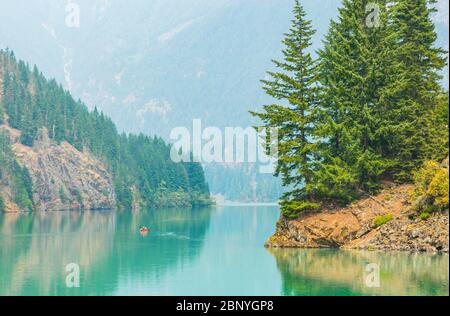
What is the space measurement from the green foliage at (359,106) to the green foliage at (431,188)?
5.12 metres

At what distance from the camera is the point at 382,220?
5953 cm

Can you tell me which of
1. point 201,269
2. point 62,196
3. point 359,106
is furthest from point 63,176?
point 201,269

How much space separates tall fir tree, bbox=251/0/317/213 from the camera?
214ft

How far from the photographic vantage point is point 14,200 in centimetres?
16288

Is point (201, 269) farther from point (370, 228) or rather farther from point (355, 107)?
point (355, 107)

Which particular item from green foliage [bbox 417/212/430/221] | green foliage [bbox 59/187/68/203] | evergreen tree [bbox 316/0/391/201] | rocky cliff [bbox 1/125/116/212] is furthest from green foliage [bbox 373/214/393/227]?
green foliage [bbox 59/187/68/203]

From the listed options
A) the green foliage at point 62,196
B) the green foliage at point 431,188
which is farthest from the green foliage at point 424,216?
the green foliage at point 62,196

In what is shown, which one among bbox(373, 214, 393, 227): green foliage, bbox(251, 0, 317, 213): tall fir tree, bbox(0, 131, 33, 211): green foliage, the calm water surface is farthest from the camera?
bbox(0, 131, 33, 211): green foliage

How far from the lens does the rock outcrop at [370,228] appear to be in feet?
181

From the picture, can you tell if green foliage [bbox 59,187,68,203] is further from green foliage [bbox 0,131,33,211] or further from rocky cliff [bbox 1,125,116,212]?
green foliage [bbox 0,131,33,211]

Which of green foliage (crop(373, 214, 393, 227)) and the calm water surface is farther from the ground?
green foliage (crop(373, 214, 393, 227))

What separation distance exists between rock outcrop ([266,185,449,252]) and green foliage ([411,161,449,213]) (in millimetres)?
787

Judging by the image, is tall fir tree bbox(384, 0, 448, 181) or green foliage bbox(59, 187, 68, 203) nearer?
tall fir tree bbox(384, 0, 448, 181)

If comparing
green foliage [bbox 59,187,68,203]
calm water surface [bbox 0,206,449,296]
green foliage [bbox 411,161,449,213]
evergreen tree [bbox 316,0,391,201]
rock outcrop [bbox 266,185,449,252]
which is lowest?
calm water surface [bbox 0,206,449,296]
